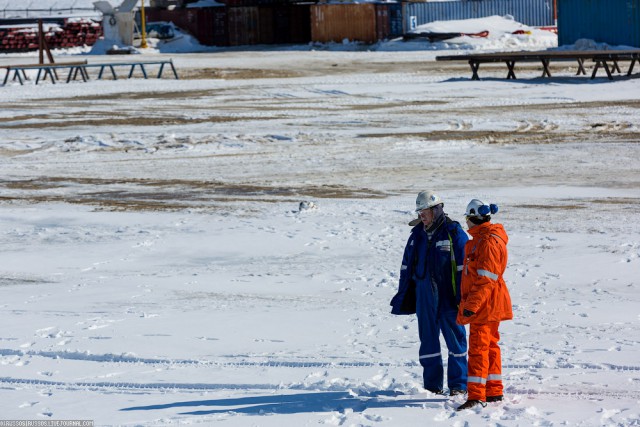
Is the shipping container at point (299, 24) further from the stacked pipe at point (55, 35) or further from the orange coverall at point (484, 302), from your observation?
the orange coverall at point (484, 302)

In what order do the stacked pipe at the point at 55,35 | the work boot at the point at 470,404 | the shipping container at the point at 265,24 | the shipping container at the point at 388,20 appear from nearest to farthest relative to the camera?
the work boot at the point at 470,404 → the shipping container at the point at 388,20 → the shipping container at the point at 265,24 → the stacked pipe at the point at 55,35

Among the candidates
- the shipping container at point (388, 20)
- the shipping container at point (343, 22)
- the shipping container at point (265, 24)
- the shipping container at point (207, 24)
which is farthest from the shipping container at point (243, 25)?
the shipping container at point (388, 20)

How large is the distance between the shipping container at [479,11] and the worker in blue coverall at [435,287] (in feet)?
154

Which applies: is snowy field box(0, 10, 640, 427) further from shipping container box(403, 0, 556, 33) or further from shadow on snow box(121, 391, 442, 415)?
shipping container box(403, 0, 556, 33)

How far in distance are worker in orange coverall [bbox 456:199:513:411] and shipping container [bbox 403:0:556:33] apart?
47.3 m

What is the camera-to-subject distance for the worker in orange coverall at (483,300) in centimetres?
585

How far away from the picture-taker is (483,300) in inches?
231

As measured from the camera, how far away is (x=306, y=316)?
841 centimetres

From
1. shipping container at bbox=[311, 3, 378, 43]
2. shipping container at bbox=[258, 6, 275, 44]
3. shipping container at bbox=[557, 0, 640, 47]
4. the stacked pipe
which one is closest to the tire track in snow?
shipping container at bbox=[557, 0, 640, 47]

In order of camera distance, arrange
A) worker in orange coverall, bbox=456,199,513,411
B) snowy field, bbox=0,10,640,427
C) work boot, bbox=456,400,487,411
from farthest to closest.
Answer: snowy field, bbox=0,10,640,427 < work boot, bbox=456,400,487,411 < worker in orange coverall, bbox=456,199,513,411

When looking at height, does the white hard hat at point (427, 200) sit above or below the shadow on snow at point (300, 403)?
above

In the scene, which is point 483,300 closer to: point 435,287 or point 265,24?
point 435,287

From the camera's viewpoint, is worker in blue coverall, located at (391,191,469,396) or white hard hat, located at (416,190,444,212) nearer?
white hard hat, located at (416,190,444,212)

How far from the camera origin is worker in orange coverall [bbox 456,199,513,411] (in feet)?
19.2
